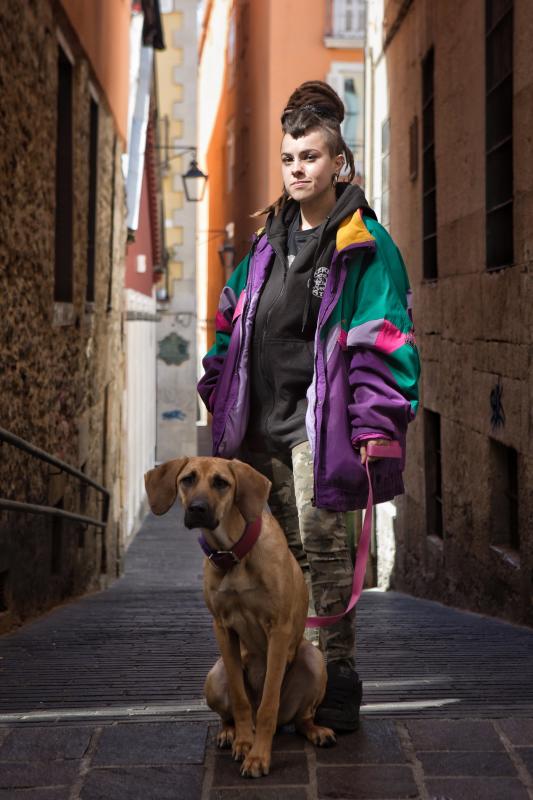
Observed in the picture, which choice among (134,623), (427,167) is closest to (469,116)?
(427,167)

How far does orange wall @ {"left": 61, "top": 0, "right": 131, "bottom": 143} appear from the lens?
945cm

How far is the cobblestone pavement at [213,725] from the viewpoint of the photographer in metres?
3.02

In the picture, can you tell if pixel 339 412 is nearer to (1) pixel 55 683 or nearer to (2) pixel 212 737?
(2) pixel 212 737

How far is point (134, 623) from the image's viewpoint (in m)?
6.44

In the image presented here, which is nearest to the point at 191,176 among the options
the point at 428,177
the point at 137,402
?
the point at 137,402

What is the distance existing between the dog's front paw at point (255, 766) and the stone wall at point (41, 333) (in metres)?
3.27

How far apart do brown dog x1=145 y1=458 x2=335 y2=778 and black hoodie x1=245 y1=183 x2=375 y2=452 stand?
468 mm

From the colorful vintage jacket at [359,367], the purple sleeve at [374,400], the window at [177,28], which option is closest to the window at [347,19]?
the window at [177,28]

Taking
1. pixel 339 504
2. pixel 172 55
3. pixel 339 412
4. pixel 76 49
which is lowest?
pixel 339 504

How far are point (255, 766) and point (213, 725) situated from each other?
0.43m

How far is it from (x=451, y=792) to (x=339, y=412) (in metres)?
1.17

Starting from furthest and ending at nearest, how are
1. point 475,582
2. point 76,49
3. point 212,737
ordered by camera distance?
1. point 76,49
2. point 475,582
3. point 212,737

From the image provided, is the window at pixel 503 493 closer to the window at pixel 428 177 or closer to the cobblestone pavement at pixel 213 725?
the cobblestone pavement at pixel 213 725

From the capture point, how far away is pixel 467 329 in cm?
830
